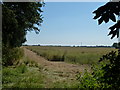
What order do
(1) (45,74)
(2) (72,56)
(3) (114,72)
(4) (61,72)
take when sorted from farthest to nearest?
(2) (72,56), (4) (61,72), (1) (45,74), (3) (114,72)

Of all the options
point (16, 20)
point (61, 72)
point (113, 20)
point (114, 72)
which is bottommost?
point (61, 72)

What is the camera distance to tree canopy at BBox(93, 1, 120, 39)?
266 centimetres

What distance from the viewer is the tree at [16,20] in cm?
1251

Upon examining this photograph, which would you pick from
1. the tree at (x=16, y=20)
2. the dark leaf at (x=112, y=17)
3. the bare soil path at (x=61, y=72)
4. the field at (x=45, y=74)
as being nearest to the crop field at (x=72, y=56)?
the field at (x=45, y=74)

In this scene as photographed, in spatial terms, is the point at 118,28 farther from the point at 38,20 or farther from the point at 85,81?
the point at 38,20

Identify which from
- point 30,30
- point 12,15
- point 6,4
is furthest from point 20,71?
point 30,30

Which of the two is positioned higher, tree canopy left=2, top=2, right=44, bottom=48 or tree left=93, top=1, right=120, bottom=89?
tree canopy left=2, top=2, right=44, bottom=48

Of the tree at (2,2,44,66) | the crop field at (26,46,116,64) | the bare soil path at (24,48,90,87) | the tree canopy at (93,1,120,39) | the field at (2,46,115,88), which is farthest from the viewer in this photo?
the crop field at (26,46,116,64)

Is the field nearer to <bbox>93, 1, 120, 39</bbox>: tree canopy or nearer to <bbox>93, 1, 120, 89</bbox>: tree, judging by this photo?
<bbox>93, 1, 120, 89</bbox>: tree

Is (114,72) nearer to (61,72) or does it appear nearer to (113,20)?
(113,20)

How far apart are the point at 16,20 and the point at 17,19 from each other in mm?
1287

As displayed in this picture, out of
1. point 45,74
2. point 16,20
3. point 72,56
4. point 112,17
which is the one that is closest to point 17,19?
point 16,20

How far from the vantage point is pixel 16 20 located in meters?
12.9

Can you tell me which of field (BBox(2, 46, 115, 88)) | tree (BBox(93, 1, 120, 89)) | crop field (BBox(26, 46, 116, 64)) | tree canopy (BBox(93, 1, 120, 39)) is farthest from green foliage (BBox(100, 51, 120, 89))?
crop field (BBox(26, 46, 116, 64))
